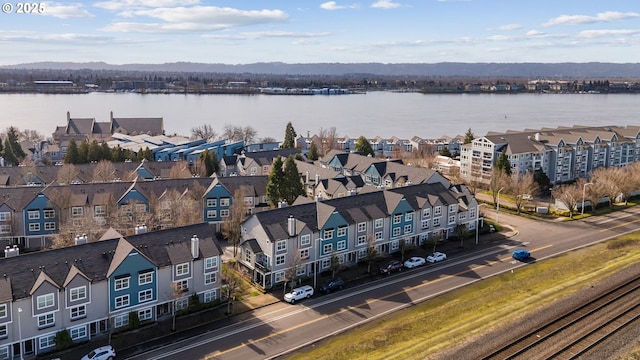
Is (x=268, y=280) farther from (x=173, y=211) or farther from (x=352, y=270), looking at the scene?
(x=173, y=211)

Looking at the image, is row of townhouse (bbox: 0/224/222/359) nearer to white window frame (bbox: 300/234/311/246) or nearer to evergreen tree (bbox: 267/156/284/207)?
white window frame (bbox: 300/234/311/246)

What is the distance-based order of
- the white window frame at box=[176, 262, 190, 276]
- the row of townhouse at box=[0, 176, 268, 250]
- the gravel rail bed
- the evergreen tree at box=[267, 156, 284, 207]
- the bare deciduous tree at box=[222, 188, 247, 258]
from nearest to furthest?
the gravel rail bed < the white window frame at box=[176, 262, 190, 276] < the bare deciduous tree at box=[222, 188, 247, 258] < the row of townhouse at box=[0, 176, 268, 250] < the evergreen tree at box=[267, 156, 284, 207]

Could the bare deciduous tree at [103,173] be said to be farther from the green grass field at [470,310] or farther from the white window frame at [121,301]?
the green grass field at [470,310]

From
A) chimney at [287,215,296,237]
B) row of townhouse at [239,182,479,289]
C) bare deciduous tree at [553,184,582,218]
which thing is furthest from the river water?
chimney at [287,215,296,237]

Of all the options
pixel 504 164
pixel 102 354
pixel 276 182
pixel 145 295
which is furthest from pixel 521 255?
pixel 102 354

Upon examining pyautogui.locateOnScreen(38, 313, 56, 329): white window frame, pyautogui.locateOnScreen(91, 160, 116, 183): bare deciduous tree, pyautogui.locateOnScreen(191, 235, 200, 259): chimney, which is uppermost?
pyautogui.locateOnScreen(91, 160, 116, 183): bare deciduous tree

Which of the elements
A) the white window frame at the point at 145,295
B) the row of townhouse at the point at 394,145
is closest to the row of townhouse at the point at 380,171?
the white window frame at the point at 145,295

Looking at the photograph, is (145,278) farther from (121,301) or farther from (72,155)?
(72,155)
